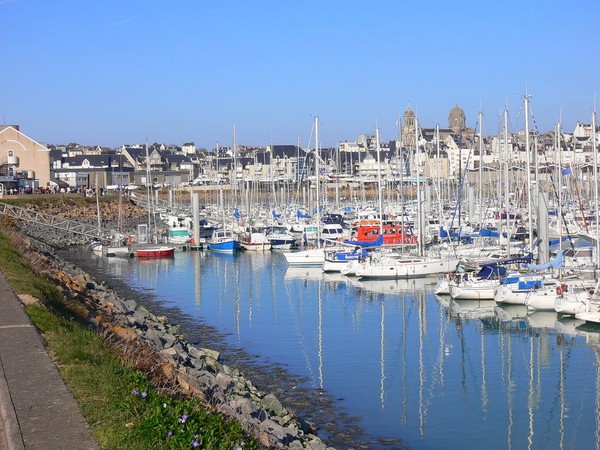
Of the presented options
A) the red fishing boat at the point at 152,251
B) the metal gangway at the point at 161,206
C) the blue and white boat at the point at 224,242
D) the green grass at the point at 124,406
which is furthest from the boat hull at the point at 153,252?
the green grass at the point at 124,406

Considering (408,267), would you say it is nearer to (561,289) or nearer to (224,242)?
(561,289)

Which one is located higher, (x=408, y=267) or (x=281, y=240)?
(x=281, y=240)

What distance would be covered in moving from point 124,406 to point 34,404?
1024mm

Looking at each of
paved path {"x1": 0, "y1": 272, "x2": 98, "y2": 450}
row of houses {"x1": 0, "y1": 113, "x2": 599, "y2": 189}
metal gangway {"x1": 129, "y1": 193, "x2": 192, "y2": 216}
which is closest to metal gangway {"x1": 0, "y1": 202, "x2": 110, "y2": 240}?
metal gangway {"x1": 129, "y1": 193, "x2": 192, "y2": 216}

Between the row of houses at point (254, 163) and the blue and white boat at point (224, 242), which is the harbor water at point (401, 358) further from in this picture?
the row of houses at point (254, 163)

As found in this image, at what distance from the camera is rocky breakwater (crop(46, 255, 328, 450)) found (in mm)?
12664

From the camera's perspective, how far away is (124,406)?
10328 mm

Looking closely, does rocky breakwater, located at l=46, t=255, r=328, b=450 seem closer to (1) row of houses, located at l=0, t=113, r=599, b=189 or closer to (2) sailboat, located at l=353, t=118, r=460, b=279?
(2) sailboat, located at l=353, t=118, r=460, b=279

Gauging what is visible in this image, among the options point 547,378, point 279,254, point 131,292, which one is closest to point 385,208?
point 279,254

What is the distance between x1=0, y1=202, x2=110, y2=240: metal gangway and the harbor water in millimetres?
20155

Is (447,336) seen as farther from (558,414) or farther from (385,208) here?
(385,208)

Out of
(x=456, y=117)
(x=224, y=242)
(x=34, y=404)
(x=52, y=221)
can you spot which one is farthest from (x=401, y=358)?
(x=456, y=117)

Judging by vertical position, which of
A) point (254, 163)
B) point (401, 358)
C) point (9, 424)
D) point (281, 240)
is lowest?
point (401, 358)

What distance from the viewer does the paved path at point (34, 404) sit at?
9.26m
